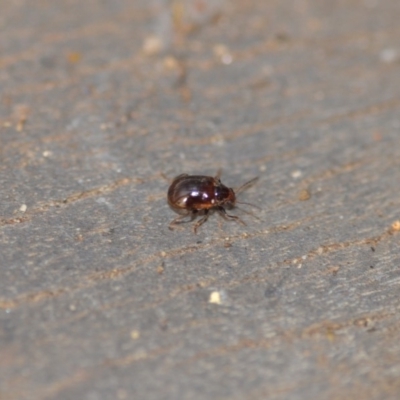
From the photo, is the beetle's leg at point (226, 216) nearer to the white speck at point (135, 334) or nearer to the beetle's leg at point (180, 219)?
the beetle's leg at point (180, 219)

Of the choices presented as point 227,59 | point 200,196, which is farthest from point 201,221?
point 227,59

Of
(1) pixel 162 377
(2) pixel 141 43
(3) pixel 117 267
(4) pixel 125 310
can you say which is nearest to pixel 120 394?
(1) pixel 162 377

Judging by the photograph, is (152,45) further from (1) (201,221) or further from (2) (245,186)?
(1) (201,221)

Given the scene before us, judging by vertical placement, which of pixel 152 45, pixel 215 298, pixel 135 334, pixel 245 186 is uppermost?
pixel 152 45

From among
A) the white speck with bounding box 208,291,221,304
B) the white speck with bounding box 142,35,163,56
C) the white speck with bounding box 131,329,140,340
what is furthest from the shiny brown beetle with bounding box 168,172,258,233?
the white speck with bounding box 142,35,163,56

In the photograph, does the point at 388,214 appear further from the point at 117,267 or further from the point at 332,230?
the point at 117,267

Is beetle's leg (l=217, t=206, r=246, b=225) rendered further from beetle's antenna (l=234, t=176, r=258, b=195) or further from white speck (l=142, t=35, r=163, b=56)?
white speck (l=142, t=35, r=163, b=56)
